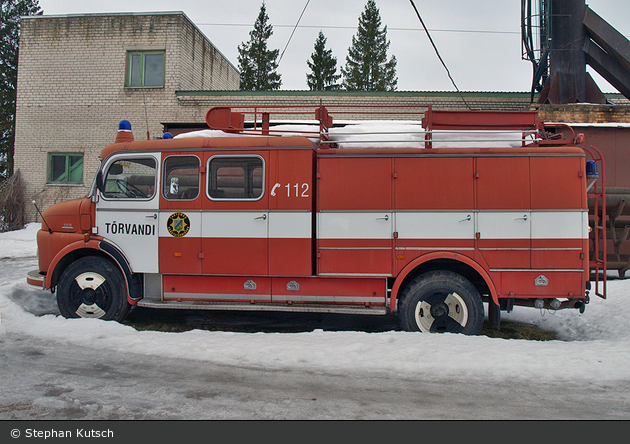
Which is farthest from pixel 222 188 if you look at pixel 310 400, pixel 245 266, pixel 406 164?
pixel 310 400

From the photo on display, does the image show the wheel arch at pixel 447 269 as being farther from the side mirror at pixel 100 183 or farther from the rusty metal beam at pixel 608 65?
the rusty metal beam at pixel 608 65

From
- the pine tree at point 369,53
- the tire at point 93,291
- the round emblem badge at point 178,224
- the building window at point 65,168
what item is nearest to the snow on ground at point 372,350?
the tire at point 93,291

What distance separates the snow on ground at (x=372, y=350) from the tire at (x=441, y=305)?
0.26m

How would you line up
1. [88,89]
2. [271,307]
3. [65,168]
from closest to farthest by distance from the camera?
[271,307]
[88,89]
[65,168]

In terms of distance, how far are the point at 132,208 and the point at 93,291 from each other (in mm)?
1284

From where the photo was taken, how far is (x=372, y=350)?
16.2ft

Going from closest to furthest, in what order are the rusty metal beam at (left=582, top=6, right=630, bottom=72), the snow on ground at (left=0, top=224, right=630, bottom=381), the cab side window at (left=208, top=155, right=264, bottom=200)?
A: the snow on ground at (left=0, top=224, right=630, bottom=381) → the cab side window at (left=208, top=155, right=264, bottom=200) → the rusty metal beam at (left=582, top=6, right=630, bottom=72)

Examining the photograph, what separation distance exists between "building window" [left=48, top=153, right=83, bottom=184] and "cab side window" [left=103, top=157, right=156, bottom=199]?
1270cm

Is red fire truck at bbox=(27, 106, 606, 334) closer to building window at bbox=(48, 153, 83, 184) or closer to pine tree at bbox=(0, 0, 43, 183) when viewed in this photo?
building window at bbox=(48, 153, 83, 184)

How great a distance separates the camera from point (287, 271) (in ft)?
18.7

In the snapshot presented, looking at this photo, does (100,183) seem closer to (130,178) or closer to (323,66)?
(130,178)

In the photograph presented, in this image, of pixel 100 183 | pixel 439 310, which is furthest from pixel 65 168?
pixel 439 310

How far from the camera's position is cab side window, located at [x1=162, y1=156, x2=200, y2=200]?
590cm

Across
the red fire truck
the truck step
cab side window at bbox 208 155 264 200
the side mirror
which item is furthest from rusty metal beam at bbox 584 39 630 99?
the side mirror
